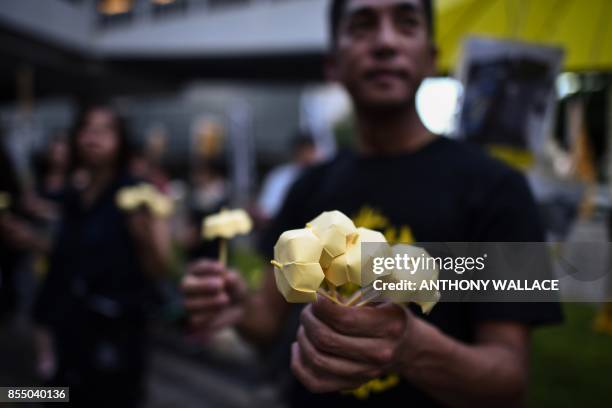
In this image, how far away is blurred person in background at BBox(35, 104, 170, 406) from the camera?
2.07 m

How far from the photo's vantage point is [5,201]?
278 centimetres

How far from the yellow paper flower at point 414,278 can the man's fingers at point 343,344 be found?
0.09 metres

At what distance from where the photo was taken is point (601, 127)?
379 inches

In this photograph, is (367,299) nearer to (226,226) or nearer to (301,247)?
(301,247)

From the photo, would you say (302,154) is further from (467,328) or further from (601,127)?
(601,127)

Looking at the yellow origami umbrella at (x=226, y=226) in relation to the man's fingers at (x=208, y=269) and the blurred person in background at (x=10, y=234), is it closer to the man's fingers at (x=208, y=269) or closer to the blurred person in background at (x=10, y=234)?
the man's fingers at (x=208, y=269)

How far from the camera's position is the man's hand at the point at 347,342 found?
596mm

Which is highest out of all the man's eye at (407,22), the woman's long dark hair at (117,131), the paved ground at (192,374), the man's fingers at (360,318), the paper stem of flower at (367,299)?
the man's eye at (407,22)

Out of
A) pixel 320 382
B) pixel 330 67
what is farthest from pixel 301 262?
pixel 330 67

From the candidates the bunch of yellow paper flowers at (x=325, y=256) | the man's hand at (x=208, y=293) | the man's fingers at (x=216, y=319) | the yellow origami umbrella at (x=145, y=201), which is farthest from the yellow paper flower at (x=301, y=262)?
the yellow origami umbrella at (x=145, y=201)

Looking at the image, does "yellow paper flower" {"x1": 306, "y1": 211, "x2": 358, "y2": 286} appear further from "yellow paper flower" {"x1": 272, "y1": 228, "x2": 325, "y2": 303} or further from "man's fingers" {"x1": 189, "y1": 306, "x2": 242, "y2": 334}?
"man's fingers" {"x1": 189, "y1": 306, "x2": 242, "y2": 334}

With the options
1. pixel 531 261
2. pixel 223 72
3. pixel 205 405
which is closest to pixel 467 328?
pixel 531 261

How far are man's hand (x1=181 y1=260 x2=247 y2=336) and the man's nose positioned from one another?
714 mm

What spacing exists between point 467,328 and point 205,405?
3.19 m
